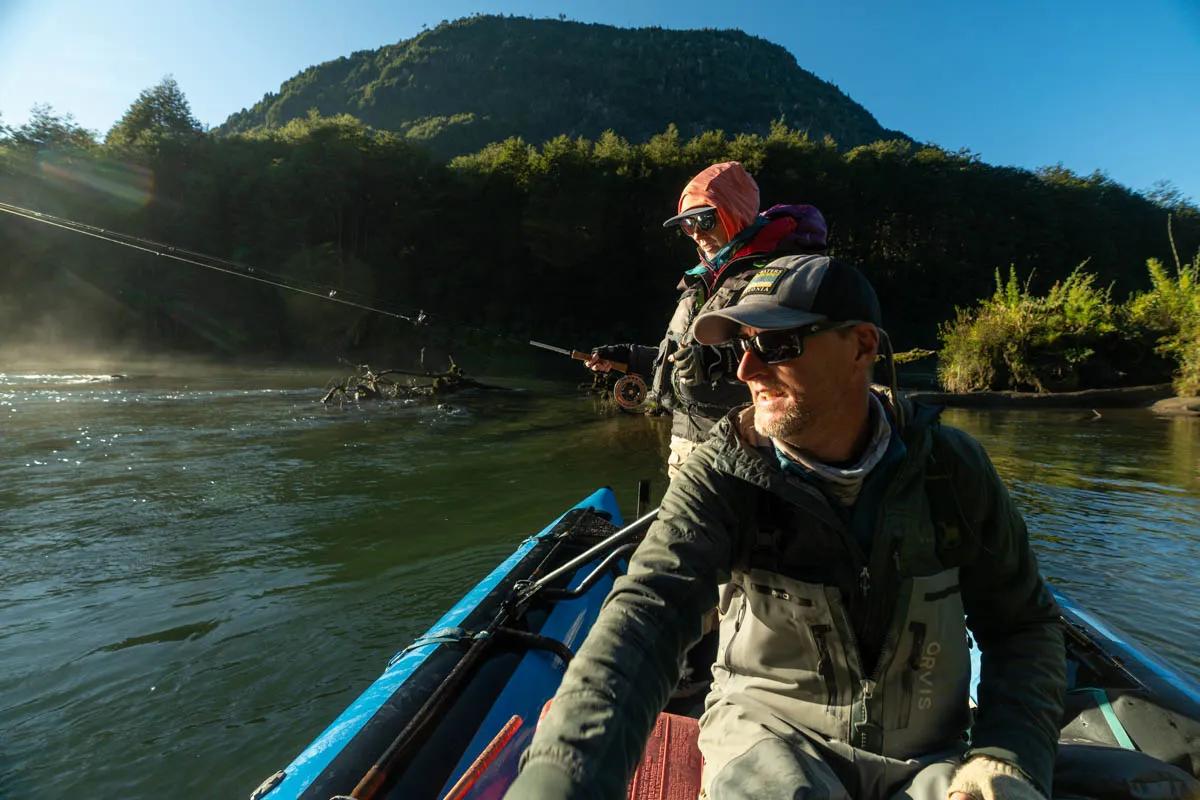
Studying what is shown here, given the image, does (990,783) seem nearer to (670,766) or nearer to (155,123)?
(670,766)

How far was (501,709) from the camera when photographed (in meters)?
2.31

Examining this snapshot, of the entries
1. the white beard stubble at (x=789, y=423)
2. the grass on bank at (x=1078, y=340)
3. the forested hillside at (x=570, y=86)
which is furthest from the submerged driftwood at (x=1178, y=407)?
the forested hillside at (x=570, y=86)

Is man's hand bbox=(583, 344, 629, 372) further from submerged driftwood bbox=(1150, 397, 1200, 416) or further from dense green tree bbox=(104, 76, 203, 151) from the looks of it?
dense green tree bbox=(104, 76, 203, 151)

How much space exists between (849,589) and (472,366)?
27856mm

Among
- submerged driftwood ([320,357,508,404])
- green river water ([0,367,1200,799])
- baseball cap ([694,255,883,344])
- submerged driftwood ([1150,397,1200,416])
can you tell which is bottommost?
green river water ([0,367,1200,799])

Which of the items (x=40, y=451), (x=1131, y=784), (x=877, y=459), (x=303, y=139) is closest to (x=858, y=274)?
(x=877, y=459)

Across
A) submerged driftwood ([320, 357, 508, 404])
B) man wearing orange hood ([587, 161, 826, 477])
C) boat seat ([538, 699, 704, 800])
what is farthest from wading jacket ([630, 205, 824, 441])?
submerged driftwood ([320, 357, 508, 404])

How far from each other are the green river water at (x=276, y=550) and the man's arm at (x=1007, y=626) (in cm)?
319

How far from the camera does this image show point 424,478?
28.2 feet

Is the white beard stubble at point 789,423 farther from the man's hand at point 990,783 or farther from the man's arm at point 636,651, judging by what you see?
the man's hand at point 990,783

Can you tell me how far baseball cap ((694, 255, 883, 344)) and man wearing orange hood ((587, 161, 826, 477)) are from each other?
87 cm

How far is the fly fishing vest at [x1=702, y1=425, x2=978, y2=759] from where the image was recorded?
1359 millimetres

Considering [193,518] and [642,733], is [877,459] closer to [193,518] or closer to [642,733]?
[642,733]

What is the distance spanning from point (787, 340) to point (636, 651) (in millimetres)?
753
